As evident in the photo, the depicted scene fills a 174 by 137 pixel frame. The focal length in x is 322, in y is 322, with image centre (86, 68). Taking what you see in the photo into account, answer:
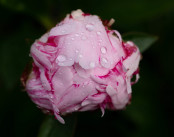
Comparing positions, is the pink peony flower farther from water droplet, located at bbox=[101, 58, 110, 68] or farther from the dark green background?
the dark green background

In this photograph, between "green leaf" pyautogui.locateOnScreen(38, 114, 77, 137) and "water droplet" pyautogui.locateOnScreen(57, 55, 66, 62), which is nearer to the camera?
"water droplet" pyautogui.locateOnScreen(57, 55, 66, 62)

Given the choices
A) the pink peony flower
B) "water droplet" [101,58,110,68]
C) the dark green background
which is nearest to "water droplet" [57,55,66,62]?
the pink peony flower

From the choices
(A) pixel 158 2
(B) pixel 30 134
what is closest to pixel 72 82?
(B) pixel 30 134

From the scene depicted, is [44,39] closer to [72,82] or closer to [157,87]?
[72,82]

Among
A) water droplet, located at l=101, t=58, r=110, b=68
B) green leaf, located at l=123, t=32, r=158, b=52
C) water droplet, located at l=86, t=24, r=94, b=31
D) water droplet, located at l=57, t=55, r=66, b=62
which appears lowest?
green leaf, located at l=123, t=32, r=158, b=52

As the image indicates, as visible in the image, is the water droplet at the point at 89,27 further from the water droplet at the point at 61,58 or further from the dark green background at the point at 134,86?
the dark green background at the point at 134,86

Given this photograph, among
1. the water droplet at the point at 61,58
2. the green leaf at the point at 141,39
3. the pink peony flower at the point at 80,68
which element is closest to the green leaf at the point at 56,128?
the pink peony flower at the point at 80,68
